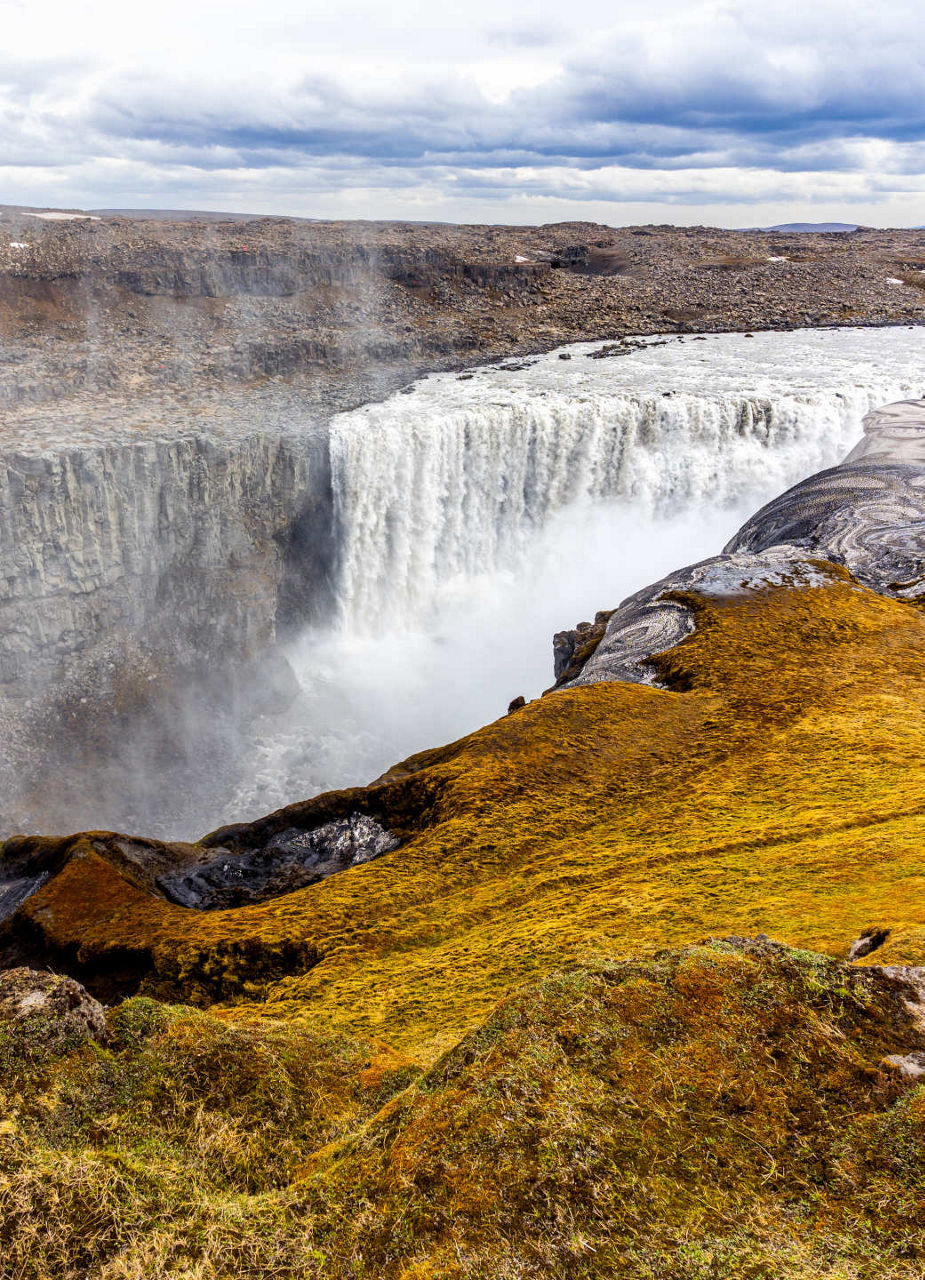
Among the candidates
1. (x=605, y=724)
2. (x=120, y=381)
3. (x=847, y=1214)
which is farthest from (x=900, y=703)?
(x=120, y=381)

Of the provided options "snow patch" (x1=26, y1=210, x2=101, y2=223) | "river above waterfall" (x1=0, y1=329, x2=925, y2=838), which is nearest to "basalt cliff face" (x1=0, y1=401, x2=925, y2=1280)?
"river above waterfall" (x1=0, y1=329, x2=925, y2=838)

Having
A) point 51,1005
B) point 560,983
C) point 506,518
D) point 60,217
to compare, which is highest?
point 60,217

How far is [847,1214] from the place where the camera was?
3947 mm

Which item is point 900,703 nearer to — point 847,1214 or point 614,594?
point 847,1214

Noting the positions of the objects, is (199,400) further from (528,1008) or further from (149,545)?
(528,1008)

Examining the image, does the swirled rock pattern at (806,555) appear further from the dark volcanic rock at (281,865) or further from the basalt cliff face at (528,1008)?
the dark volcanic rock at (281,865)

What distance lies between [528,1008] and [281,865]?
658cm

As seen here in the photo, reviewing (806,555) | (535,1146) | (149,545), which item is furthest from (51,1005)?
(149,545)

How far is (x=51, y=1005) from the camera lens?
219 inches

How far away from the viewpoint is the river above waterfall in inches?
1335

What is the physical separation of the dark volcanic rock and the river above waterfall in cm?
2072

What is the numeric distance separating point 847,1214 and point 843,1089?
0.74 m

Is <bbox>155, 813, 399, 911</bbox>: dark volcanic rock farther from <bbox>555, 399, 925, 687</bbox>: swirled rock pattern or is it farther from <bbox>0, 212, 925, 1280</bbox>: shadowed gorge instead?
<bbox>555, 399, 925, 687</bbox>: swirled rock pattern

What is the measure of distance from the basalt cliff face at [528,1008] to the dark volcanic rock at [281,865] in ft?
0.16
